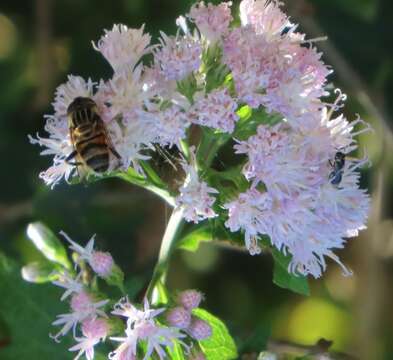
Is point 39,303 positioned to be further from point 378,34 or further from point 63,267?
point 378,34

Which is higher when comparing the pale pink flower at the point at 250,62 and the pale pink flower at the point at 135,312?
the pale pink flower at the point at 250,62

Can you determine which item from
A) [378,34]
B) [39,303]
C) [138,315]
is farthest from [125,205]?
[138,315]

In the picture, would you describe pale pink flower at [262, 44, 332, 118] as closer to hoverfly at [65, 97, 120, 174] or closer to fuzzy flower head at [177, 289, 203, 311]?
hoverfly at [65, 97, 120, 174]

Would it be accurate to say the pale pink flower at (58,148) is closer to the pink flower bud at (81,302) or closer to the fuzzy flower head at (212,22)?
the pink flower bud at (81,302)

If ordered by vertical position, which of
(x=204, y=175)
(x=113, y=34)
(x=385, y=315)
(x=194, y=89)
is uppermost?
(x=113, y=34)

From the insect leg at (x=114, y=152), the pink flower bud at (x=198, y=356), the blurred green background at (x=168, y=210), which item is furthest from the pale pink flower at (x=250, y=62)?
the blurred green background at (x=168, y=210)

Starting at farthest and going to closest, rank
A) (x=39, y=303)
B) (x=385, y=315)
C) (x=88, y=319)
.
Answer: (x=385, y=315) → (x=39, y=303) → (x=88, y=319)
